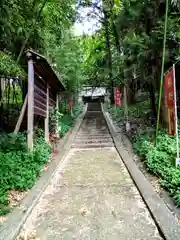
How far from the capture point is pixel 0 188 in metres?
3.28

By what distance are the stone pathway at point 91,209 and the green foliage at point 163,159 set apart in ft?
1.63

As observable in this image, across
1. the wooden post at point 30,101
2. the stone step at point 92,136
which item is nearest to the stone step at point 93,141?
the stone step at point 92,136

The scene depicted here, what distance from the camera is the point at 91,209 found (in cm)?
321

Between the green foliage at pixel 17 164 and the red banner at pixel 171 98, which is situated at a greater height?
the red banner at pixel 171 98

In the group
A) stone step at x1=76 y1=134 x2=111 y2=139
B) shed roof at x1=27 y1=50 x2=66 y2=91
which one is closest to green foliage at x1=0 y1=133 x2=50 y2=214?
shed roof at x1=27 y1=50 x2=66 y2=91

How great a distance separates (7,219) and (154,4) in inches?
253

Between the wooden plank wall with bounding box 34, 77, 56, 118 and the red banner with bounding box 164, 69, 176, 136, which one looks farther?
the wooden plank wall with bounding box 34, 77, 56, 118

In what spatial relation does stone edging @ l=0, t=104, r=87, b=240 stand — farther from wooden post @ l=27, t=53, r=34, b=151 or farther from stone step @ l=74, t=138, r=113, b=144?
stone step @ l=74, t=138, r=113, b=144

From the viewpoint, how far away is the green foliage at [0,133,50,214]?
3.52m

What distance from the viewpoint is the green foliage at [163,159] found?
11.7 ft

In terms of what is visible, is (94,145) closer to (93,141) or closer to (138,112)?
(93,141)

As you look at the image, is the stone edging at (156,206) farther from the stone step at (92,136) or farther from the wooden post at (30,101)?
the stone step at (92,136)

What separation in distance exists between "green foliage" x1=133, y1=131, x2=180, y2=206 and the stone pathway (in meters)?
0.50

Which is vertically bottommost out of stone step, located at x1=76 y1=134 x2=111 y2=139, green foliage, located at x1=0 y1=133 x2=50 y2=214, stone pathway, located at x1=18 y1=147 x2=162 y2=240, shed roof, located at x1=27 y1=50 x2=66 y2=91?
stone pathway, located at x1=18 y1=147 x2=162 y2=240
